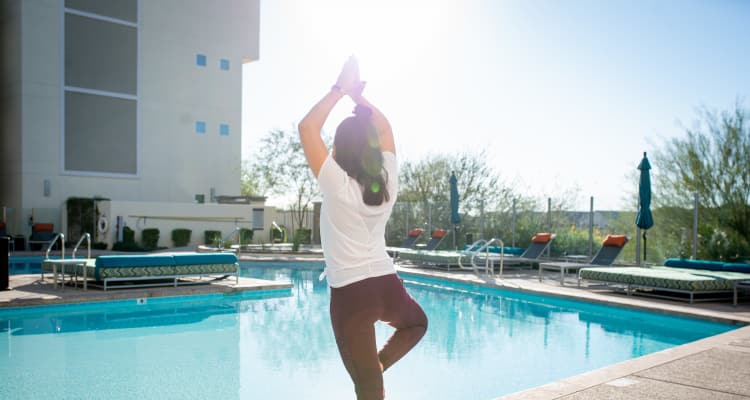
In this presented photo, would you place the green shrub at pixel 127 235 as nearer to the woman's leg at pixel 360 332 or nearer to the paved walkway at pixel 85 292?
the paved walkway at pixel 85 292

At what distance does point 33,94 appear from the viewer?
1966 centimetres

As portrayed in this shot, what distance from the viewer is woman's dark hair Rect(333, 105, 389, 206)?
5.70 ft

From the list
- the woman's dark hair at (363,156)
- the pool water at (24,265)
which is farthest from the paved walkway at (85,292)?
the woman's dark hair at (363,156)

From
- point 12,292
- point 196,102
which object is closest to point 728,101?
point 12,292

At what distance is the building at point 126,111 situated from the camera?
1966cm

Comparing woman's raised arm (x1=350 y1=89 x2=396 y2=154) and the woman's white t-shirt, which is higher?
woman's raised arm (x1=350 y1=89 x2=396 y2=154)

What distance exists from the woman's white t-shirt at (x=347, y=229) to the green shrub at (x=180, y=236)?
19304mm

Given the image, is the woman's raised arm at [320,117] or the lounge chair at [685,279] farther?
the lounge chair at [685,279]

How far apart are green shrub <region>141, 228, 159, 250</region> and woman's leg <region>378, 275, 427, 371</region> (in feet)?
60.6

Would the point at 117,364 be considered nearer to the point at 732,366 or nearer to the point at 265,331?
the point at 265,331

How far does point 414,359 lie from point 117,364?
2.52 m

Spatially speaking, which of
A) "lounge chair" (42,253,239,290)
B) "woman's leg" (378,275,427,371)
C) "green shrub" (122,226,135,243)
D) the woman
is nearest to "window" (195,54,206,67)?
"green shrub" (122,226,135,243)

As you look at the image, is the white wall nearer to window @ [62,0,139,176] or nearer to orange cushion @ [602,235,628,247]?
window @ [62,0,139,176]

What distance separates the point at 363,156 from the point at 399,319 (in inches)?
19.1
